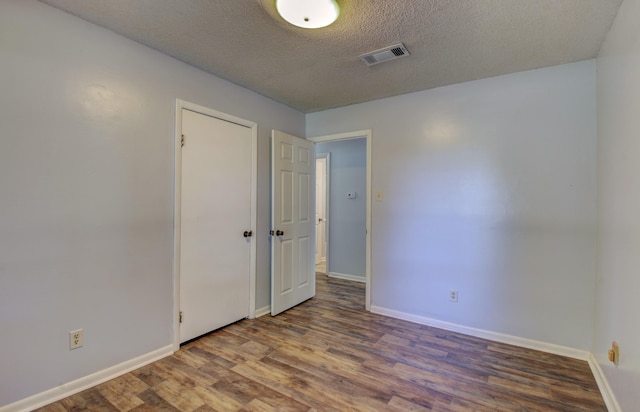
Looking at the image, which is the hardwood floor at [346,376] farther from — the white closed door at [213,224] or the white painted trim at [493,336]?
the white closed door at [213,224]

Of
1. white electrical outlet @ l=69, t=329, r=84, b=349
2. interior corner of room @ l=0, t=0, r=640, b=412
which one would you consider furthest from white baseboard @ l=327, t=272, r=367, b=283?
white electrical outlet @ l=69, t=329, r=84, b=349

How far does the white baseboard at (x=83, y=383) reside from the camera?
1700 mm

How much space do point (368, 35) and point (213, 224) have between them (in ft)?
6.63

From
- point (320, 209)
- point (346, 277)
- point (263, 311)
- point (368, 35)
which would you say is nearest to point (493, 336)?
point (263, 311)

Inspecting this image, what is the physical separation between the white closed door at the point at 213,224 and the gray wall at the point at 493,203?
1.44 m

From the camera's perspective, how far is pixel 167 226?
7.76 feet

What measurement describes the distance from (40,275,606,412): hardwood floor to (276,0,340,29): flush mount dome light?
7.56 feet

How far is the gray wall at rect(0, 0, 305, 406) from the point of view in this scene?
1666mm

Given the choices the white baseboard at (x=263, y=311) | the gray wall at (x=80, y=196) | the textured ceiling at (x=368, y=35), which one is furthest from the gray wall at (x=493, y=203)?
the gray wall at (x=80, y=196)

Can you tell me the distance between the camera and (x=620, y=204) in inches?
68.1

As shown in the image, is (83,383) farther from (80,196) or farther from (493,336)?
(493,336)

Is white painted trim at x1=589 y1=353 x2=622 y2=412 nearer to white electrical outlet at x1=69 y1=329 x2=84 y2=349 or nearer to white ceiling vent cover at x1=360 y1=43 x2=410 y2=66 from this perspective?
white ceiling vent cover at x1=360 y1=43 x2=410 y2=66

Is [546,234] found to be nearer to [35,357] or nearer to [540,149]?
[540,149]

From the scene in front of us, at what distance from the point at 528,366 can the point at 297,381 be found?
1.75m
